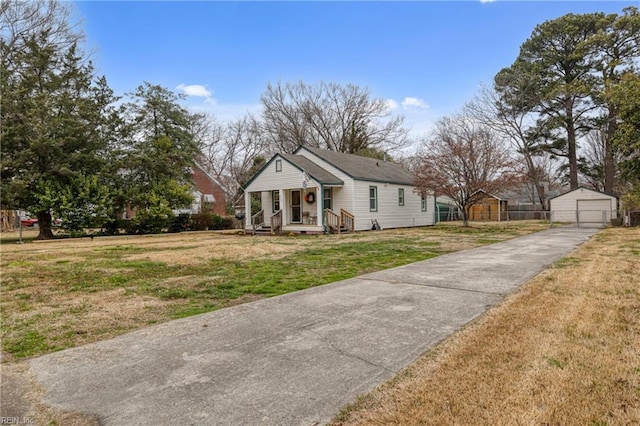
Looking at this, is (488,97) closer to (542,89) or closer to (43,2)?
(542,89)

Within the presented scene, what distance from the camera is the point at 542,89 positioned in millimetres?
29625

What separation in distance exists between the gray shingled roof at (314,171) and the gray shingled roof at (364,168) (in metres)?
0.62

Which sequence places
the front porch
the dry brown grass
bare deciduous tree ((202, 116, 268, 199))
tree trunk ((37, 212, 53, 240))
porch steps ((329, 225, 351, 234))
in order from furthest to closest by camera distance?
bare deciduous tree ((202, 116, 268, 199)) < the front porch < porch steps ((329, 225, 351, 234)) < tree trunk ((37, 212, 53, 240)) < the dry brown grass

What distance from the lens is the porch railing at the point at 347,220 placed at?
1872 centimetres

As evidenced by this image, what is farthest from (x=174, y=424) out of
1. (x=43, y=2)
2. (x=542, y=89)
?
(x=542, y=89)

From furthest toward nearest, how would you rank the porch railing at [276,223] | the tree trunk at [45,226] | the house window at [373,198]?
the house window at [373,198], the porch railing at [276,223], the tree trunk at [45,226]

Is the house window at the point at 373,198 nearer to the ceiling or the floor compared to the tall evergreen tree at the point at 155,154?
nearer to the floor

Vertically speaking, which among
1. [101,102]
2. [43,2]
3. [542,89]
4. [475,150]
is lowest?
[475,150]

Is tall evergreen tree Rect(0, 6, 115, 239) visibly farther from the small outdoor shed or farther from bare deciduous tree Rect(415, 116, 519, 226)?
the small outdoor shed

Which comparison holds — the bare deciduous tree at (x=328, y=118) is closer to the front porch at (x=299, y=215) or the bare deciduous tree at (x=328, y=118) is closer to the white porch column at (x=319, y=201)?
the front porch at (x=299, y=215)

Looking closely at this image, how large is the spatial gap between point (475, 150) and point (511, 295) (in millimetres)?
17015

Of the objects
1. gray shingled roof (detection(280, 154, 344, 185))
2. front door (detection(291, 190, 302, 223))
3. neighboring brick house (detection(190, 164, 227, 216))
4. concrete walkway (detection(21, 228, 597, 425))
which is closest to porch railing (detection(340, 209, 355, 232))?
gray shingled roof (detection(280, 154, 344, 185))

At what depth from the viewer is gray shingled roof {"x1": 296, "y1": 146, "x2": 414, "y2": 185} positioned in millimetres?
20016

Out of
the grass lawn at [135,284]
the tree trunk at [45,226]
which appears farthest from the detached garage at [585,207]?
the tree trunk at [45,226]
